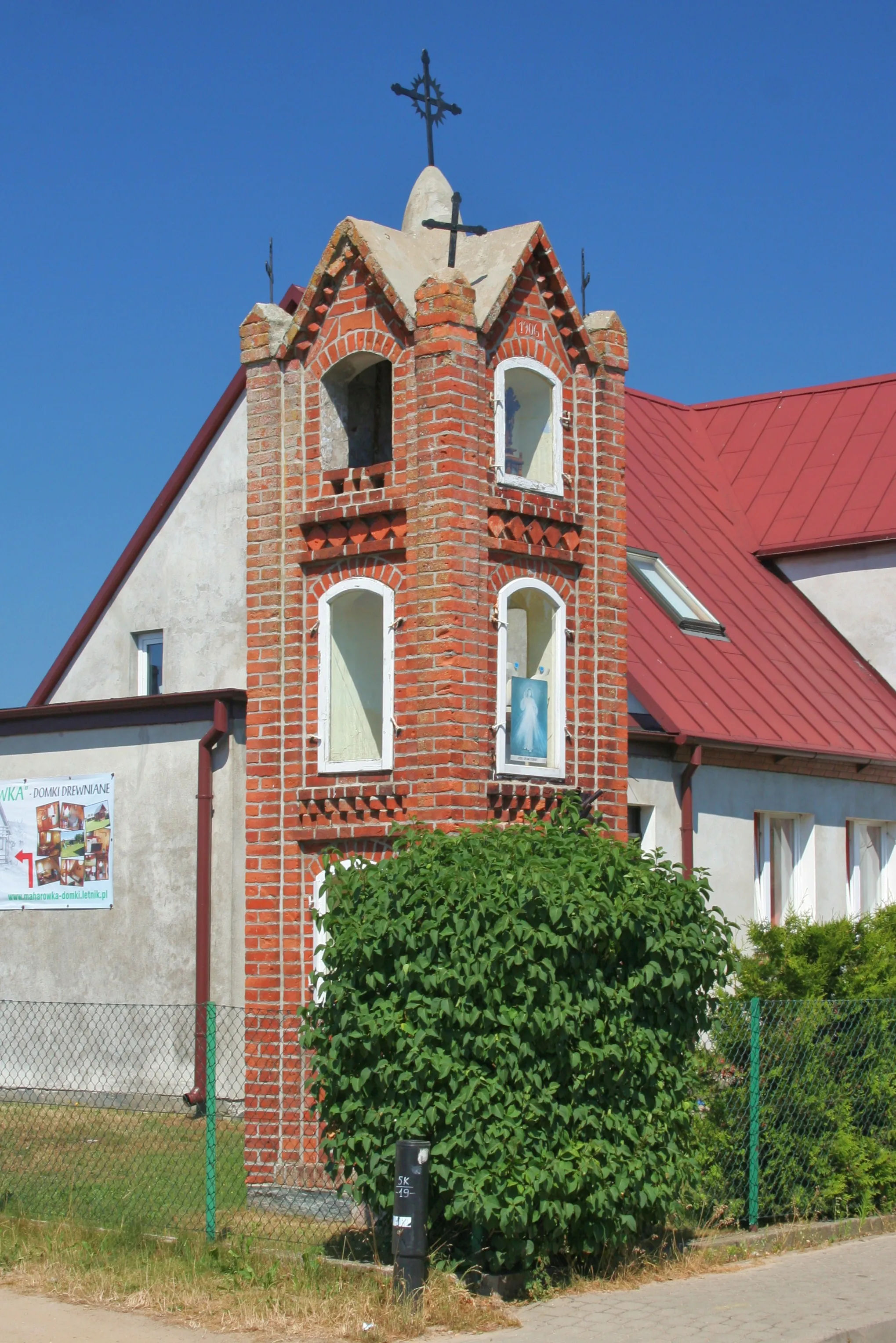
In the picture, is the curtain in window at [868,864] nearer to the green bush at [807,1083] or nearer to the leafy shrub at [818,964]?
the leafy shrub at [818,964]

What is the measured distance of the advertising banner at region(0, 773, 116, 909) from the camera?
17.5 m

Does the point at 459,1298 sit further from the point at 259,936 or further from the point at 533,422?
the point at 533,422

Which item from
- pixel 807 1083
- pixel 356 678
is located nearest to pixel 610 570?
pixel 356 678

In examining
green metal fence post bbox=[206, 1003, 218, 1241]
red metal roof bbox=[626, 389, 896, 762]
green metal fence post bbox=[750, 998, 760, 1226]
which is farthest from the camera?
red metal roof bbox=[626, 389, 896, 762]

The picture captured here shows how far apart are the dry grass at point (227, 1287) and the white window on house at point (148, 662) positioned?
33.5 ft

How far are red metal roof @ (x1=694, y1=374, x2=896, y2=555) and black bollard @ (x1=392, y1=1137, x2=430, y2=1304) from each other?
15.1 m

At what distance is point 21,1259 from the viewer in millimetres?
9930

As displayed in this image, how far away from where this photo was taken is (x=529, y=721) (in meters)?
12.2

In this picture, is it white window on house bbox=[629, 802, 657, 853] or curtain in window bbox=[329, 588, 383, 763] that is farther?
white window on house bbox=[629, 802, 657, 853]

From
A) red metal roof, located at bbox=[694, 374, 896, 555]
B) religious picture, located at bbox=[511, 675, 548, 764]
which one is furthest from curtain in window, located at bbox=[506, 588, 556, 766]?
red metal roof, located at bbox=[694, 374, 896, 555]

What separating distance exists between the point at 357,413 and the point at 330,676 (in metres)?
2.13

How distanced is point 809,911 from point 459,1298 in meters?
10.8

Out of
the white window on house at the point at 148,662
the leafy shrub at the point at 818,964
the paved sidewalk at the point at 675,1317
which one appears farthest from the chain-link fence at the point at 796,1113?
the white window on house at the point at 148,662

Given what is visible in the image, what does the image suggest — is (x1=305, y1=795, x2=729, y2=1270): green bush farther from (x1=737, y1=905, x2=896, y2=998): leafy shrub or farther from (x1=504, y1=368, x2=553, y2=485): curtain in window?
(x1=504, y1=368, x2=553, y2=485): curtain in window
